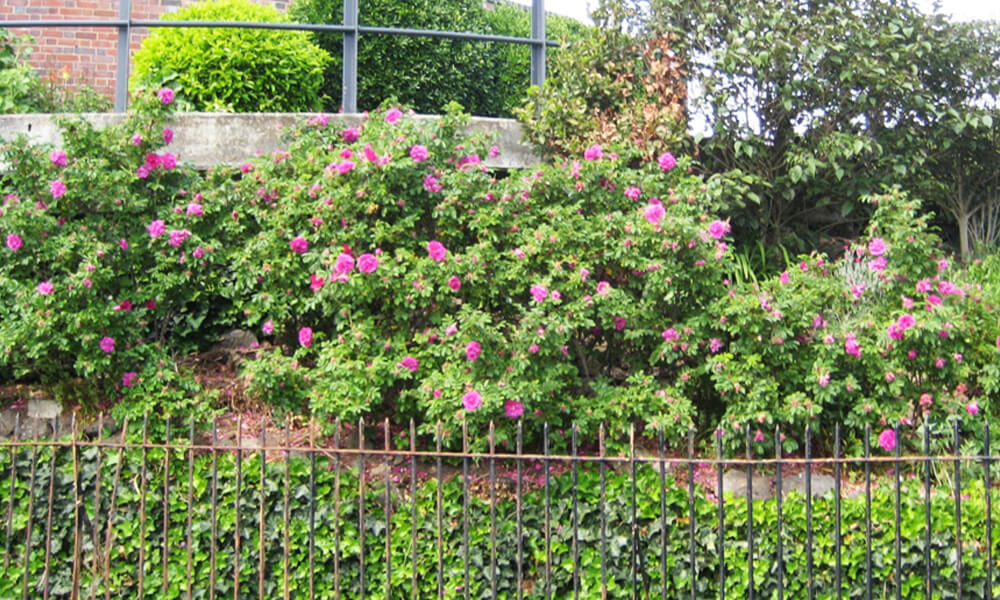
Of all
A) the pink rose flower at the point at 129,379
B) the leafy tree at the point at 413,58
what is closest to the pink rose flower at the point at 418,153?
the pink rose flower at the point at 129,379

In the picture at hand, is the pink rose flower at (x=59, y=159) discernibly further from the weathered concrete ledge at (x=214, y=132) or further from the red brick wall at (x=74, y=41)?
the red brick wall at (x=74, y=41)

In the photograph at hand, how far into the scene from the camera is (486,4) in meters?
12.1

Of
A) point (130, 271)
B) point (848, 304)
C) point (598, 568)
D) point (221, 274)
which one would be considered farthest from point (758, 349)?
point (130, 271)

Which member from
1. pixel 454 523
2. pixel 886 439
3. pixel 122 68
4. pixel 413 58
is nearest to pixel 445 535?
pixel 454 523

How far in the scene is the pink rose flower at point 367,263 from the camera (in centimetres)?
501

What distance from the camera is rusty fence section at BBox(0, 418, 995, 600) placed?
4453 millimetres

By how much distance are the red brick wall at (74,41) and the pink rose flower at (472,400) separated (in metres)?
6.58

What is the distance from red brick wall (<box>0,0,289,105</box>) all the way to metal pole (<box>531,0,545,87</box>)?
4.41 m

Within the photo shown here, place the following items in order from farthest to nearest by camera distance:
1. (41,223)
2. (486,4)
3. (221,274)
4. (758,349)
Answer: (486,4)
(221,274)
(41,223)
(758,349)

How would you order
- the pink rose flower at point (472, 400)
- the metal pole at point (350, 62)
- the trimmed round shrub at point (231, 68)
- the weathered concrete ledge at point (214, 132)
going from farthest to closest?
the trimmed round shrub at point (231, 68) < the metal pole at point (350, 62) < the weathered concrete ledge at point (214, 132) < the pink rose flower at point (472, 400)

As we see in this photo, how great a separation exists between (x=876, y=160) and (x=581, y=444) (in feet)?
10.1

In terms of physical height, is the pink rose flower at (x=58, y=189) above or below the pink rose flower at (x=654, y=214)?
above

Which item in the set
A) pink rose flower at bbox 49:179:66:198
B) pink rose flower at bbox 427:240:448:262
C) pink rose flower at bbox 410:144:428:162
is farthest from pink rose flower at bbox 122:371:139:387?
pink rose flower at bbox 410:144:428:162

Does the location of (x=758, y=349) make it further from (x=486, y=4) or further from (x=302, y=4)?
(x=486, y=4)
